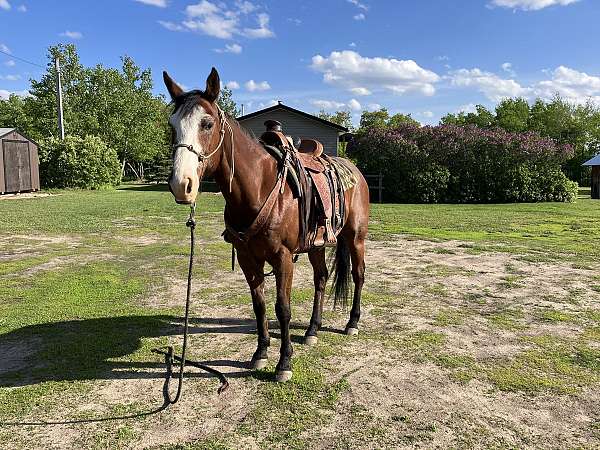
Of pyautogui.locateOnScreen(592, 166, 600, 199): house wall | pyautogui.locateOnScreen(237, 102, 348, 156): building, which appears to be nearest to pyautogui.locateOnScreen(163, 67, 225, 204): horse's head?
pyautogui.locateOnScreen(237, 102, 348, 156): building

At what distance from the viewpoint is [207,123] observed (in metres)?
2.75

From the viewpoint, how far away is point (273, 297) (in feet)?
17.8

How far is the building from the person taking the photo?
2295 centimetres

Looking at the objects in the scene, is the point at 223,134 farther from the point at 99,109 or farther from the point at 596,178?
the point at 99,109

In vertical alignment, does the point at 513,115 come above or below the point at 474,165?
above

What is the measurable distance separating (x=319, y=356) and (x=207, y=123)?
85.6 inches

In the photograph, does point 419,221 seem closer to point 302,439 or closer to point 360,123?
point 302,439

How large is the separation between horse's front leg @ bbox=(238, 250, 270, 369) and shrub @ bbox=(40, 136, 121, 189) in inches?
1025

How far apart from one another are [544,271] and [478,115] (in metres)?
49.1

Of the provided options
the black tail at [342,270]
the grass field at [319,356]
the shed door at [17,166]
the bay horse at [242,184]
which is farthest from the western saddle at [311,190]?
the shed door at [17,166]

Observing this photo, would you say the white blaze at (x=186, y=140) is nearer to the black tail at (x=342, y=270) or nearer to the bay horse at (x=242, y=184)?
the bay horse at (x=242, y=184)

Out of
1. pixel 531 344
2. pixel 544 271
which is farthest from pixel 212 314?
pixel 544 271

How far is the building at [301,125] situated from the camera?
22953 mm

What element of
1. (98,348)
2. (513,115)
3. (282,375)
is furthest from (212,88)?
(513,115)
